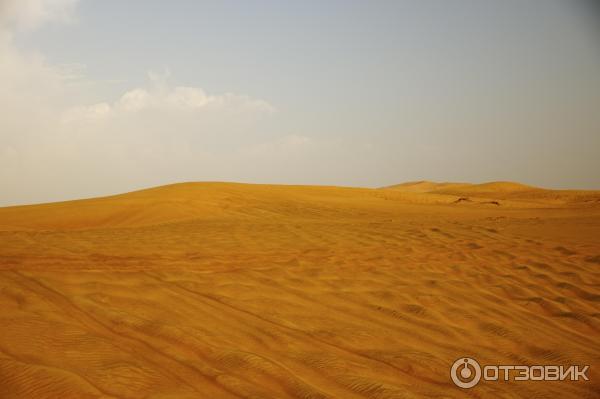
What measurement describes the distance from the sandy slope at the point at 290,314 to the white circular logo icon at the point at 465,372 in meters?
0.08

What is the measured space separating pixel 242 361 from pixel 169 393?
61cm

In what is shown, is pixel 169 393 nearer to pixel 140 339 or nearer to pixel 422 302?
pixel 140 339

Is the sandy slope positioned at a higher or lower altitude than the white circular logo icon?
higher

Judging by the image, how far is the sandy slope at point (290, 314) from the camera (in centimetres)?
306

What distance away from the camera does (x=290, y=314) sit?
444cm

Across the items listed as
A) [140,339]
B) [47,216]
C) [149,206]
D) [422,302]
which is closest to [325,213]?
[149,206]

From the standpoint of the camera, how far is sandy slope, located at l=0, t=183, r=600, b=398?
3059mm

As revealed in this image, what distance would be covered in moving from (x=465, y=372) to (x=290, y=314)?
5.59 ft

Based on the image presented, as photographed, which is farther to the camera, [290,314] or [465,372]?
[290,314]

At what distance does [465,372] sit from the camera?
11.1 ft

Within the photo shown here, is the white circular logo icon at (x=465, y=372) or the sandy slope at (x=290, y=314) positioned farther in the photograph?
the white circular logo icon at (x=465, y=372)

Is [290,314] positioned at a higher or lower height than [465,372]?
higher

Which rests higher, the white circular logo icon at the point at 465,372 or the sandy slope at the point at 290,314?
the sandy slope at the point at 290,314

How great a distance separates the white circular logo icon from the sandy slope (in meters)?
0.08
